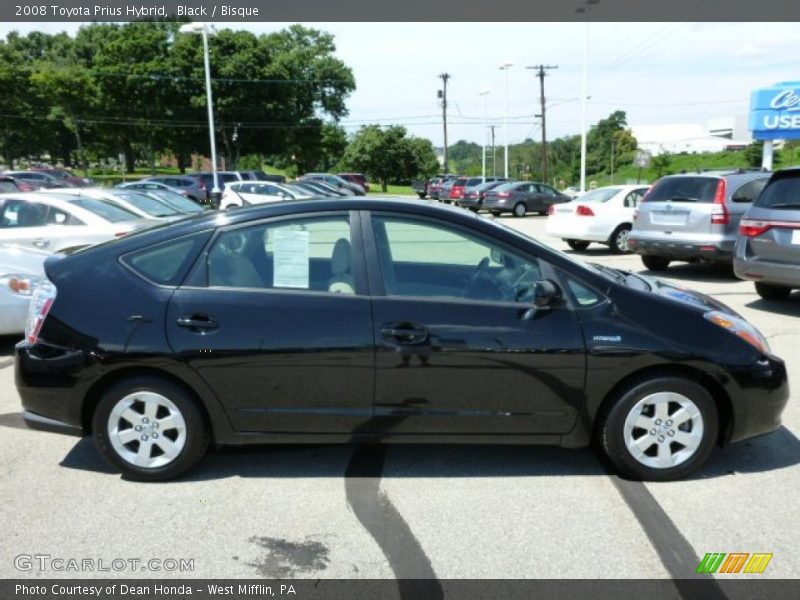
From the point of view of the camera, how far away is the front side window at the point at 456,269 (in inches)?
150

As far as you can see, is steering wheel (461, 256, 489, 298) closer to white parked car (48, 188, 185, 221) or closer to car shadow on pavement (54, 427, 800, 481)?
car shadow on pavement (54, 427, 800, 481)

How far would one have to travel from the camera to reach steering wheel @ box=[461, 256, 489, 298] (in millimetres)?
3873

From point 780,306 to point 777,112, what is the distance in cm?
1954

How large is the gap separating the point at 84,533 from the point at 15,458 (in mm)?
1271

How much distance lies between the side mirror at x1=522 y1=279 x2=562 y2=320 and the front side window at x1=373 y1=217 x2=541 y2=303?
7 cm

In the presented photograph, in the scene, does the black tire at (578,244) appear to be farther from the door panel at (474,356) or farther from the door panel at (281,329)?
the door panel at (281,329)

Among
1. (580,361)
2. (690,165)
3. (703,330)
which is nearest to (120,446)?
(580,361)

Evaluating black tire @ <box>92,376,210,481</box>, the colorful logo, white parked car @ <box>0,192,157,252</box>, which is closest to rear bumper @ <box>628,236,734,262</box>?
white parked car @ <box>0,192,157,252</box>

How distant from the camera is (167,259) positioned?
3.89 meters

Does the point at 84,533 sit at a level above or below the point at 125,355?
below

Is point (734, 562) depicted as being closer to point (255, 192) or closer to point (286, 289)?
point (286, 289)

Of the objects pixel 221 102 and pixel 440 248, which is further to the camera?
pixel 221 102

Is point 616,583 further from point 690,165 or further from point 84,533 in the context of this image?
point 690,165

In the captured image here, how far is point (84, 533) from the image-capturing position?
3373 millimetres
